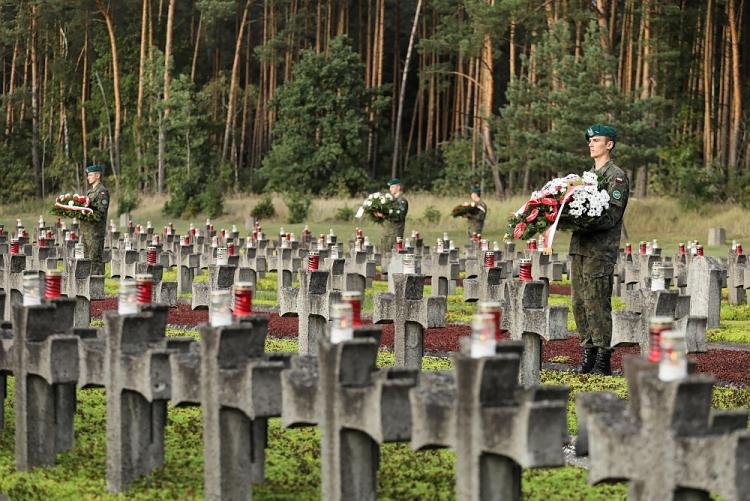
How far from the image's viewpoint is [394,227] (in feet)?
100

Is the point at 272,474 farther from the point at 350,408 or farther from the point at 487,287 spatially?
the point at 487,287

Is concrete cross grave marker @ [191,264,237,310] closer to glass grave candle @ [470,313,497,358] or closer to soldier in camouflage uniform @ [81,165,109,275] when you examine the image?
soldier in camouflage uniform @ [81,165,109,275]

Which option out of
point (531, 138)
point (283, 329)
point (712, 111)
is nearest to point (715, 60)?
point (712, 111)

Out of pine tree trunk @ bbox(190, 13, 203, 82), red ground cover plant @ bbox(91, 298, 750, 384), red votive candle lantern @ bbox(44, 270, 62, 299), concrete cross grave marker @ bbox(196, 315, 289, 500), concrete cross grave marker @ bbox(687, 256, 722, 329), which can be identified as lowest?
red ground cover plant @ bbox(91, 298, 750, 384)

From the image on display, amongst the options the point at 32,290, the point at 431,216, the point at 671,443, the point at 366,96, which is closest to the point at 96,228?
the point at 32,290

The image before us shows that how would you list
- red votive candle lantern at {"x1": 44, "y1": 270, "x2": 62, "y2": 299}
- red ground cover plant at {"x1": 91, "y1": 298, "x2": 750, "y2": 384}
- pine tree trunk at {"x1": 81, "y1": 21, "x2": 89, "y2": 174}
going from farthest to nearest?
pine tree trunk at {"x1": 81, "y1": 21, "x2": 89, "y2": 174}
red ground cover plant at {"x1": 91, "y1": 298, "x2": 750, "y2": 384}
red votive candle lantern at {"x1": 44, "y1": 270, "x2": 62, "y2": 299}

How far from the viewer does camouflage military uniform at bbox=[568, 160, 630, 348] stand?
13891 mm

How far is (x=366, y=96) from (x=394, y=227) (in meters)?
42.2

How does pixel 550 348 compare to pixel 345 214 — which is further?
pixel 345 214

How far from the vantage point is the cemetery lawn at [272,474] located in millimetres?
9156

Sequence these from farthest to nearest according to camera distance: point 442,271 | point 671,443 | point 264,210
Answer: point 264,210 < point 442,271 < point 671,443

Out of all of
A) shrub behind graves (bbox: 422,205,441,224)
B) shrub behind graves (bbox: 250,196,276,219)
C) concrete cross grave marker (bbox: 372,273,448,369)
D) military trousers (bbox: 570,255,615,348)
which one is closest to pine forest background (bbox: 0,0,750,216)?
shrub behind graves (bbox: 250,196,276,219)

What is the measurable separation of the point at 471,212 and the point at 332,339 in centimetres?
2873

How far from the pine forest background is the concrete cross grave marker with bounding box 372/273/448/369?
3209cm
